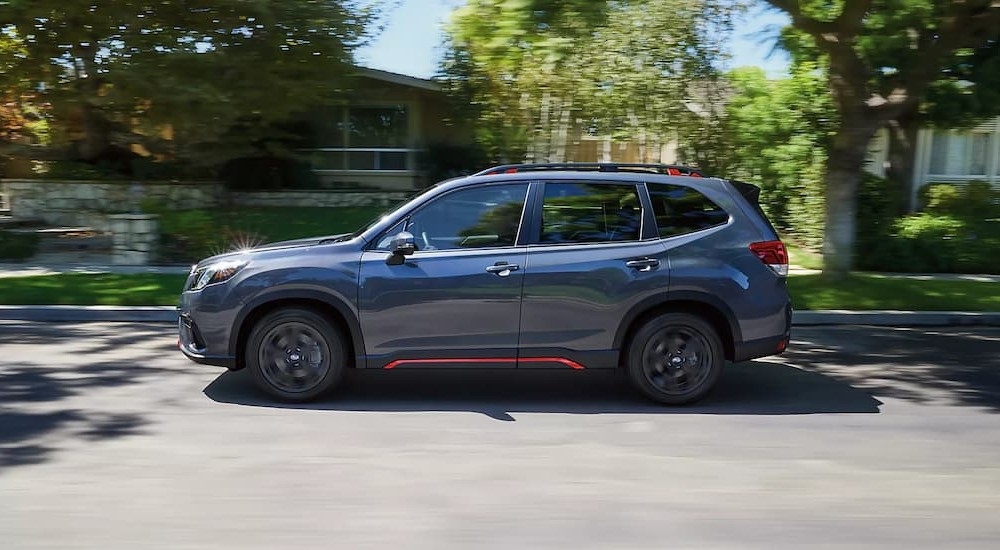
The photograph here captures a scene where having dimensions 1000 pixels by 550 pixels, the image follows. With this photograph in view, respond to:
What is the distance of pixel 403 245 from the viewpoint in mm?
6168

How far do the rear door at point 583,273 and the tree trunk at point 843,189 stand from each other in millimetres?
5800

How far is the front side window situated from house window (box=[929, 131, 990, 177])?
1959 centimetres

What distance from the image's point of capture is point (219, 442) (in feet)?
18.0

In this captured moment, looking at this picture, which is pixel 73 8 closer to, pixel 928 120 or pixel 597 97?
pixel 597 97

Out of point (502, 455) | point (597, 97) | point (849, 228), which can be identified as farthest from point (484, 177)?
point (597, 97)

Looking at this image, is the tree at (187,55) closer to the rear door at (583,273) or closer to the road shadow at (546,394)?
the road shadow at (546,394)

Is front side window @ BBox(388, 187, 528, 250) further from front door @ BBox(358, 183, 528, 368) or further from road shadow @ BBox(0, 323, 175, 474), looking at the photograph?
road shadow @ BBox(0, 323, 175, 474)

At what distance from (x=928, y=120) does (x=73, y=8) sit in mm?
15565

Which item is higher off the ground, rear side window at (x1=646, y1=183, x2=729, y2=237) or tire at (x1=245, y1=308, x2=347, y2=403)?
rear side window at (x1=646, y1=183, x2=729, y2=237)

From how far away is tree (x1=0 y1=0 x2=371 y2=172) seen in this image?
14961 mm

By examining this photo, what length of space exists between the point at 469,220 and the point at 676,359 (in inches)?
75.0

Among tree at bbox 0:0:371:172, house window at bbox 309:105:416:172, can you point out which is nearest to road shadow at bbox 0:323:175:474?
tree at bbox 0:0:371:172

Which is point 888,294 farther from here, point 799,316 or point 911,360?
point 911,360

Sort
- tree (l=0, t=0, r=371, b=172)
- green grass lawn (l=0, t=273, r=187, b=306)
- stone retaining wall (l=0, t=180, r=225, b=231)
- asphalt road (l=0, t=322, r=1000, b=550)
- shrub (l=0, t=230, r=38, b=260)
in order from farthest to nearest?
1. stone retaining wall (l=0, t=180, r=225, b=231)
2. tree (l=0, t=0, r=371, b=172)
3. shrub (l=0, t=230, r=38, b=260)
4. green grass lawn (l=0, t=273, r=187, b=306)
5. asphalt road (l=0, t=322, r=1000, b=550)
